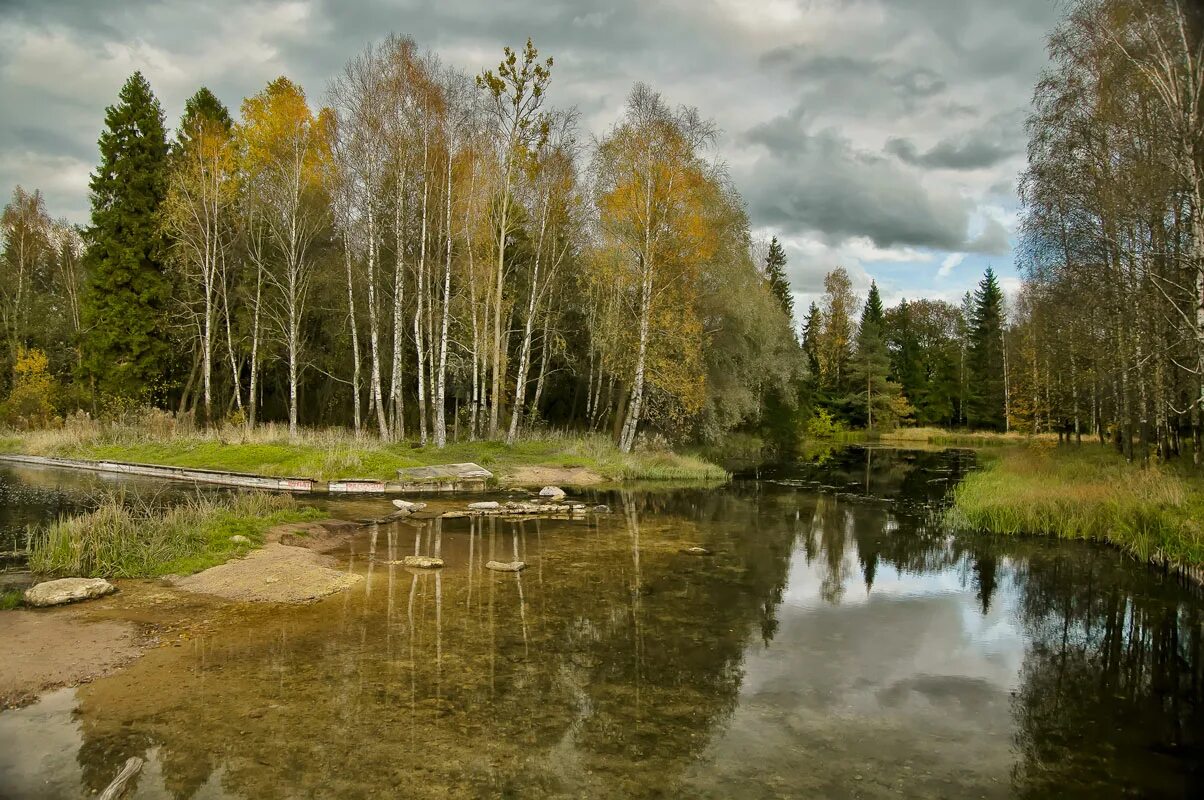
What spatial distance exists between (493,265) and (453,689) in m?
23.7

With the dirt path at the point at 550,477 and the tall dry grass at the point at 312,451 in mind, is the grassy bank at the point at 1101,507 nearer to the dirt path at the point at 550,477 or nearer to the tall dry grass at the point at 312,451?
the tall dry grass at the point at 312,451

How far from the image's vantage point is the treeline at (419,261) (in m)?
26.8

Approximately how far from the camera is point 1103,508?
1549 centimetres

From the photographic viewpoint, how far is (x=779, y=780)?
5.42m

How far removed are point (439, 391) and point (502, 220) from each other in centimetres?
714

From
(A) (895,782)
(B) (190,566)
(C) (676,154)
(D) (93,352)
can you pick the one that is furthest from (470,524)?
(D) (93,352)

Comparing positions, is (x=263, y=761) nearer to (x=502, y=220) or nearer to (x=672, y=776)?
(x=672, y=776)

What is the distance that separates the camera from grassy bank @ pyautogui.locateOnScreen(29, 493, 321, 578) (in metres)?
10.2

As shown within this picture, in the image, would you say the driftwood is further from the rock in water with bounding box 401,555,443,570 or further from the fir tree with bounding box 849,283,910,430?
the fir tree with bounding box 849,283,910,430

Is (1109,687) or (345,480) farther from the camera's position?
(345,480)

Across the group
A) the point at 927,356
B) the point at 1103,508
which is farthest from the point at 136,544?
the point at 927,356

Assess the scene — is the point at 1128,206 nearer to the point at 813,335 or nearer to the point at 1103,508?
the point at 1103,508

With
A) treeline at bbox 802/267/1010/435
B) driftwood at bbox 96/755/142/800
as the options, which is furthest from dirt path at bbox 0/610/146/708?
treeline at bbox 802/267/1010/435

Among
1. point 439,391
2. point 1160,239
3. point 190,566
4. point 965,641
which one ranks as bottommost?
point 965,641
